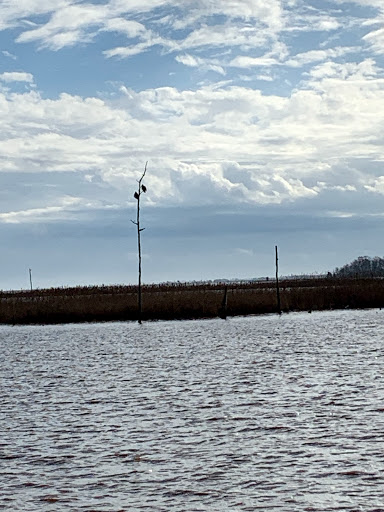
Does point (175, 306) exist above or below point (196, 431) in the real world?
above

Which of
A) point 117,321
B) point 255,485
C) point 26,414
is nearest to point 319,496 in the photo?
point 255,485

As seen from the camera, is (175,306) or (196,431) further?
(175,306)

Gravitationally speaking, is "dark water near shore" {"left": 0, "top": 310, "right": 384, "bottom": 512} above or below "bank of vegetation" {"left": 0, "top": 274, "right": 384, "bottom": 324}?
below

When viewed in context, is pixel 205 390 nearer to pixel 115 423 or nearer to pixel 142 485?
pixel 115 423

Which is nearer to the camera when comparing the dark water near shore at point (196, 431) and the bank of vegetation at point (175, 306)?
the dark water near shore at point (196, 431)

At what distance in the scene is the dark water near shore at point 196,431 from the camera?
10.9 meters

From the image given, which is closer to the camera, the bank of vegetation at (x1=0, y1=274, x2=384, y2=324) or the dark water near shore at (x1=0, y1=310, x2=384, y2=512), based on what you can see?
the dark water near shore at (x1=0, y1=310, x2=384, y2=512)

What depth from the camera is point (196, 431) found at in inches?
595

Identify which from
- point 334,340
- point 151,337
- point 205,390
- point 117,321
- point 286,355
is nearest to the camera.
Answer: point 205,390

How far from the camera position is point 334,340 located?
113 feet

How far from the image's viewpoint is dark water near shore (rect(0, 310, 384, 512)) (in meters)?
10.9

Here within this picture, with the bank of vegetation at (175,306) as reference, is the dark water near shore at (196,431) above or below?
below

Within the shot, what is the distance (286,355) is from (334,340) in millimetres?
6329

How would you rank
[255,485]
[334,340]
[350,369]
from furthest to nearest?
1. [334,340]
2. [350,369]
3. [255,485]
